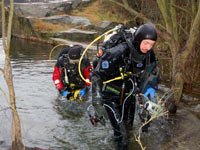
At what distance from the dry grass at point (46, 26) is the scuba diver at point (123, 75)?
17970 millimetres

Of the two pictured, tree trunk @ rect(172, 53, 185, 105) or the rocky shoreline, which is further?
the rocky shoreline

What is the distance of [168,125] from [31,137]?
275 cm

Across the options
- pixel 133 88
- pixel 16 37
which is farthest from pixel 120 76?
pixel 16 37

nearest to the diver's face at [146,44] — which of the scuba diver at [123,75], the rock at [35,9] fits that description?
the scuba diver at [123,75]

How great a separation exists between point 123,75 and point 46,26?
1897 centimetres

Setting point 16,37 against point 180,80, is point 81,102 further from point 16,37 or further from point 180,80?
point 16,37

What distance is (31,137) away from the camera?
4680mm

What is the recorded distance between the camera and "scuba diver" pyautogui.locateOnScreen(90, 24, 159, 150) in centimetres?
366

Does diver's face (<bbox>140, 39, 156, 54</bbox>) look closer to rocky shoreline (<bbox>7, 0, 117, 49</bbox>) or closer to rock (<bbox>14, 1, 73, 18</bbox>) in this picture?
rocky shoreline (<bbox>7, 0, 117, 49</bbox>)

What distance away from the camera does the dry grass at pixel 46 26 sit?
21219 millimetres

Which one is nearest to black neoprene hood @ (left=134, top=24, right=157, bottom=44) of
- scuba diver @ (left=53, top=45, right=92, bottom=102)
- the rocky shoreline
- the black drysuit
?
the black drysuit

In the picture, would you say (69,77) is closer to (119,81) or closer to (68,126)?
(68,126)

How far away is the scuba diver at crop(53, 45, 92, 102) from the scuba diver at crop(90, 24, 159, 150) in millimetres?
2225

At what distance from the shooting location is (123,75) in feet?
12.5
